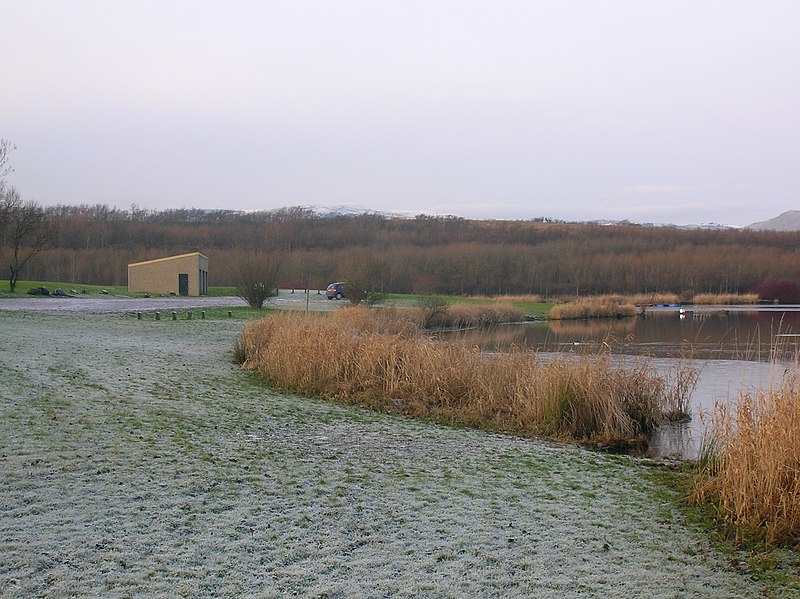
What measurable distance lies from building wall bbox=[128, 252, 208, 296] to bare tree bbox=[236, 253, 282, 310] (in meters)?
13.5

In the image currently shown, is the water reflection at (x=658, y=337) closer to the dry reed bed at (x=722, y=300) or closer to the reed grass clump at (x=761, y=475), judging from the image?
the reed grass clump at (x=761, y=475)

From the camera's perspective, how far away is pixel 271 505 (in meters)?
6.20

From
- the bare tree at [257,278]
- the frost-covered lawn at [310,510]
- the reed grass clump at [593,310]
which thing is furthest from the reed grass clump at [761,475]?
the reed grass clump at [593,310]

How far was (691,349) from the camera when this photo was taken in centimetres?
1382

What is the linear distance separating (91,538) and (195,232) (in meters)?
115

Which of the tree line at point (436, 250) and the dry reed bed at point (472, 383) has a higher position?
the tree line at point (436, 250)

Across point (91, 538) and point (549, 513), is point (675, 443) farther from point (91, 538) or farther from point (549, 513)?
point (91, 538)

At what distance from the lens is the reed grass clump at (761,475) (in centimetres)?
570

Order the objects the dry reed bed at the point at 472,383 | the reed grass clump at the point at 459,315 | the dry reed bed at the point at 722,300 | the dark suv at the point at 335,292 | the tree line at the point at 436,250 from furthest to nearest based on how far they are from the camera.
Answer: the tree line at the point at 436,250, the dry reed bed at the point at 722,300, the dark suv at the point at 335,292, the reed grass clump at the point at 459,315, the dry reed bed at the point at 472,383

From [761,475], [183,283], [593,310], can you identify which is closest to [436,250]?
[593,310]

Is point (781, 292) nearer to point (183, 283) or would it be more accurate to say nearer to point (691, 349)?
point (183, 283)

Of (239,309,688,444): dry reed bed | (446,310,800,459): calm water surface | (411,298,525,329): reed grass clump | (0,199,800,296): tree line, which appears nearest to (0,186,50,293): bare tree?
(0,199,800,296): tree line

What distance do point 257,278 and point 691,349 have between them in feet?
82.8

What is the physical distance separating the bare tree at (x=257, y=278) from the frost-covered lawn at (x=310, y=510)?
25175 millimetres
